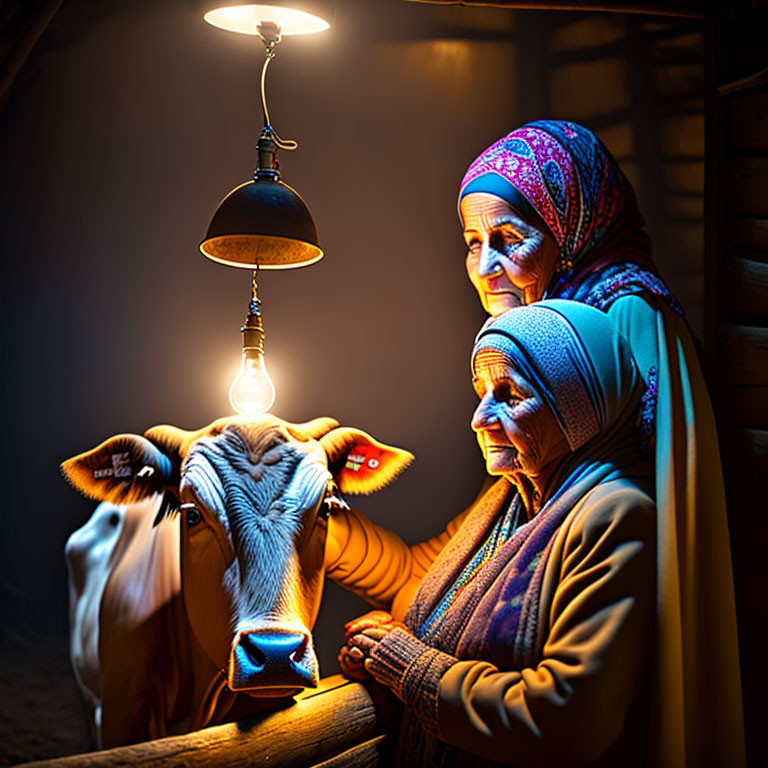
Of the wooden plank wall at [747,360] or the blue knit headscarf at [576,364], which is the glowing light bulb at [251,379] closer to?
the blue knit headscarf at [576,364]

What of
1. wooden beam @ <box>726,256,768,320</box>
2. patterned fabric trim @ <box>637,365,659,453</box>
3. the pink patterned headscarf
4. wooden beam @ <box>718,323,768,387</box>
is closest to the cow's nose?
patterned fabric trim @ <box>637,365,659,453</box>

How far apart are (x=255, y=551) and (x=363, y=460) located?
24.8 inches

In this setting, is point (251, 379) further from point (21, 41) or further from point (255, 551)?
point (21, 41)

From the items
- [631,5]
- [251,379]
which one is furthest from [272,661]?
[631,5]

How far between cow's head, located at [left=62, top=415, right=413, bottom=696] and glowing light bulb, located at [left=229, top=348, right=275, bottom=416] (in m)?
0.11

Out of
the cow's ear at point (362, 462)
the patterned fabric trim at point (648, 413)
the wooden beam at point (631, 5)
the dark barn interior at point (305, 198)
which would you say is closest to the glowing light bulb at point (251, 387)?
the cow's ear at point (362, 462)

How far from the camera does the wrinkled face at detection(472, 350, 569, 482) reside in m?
2.21

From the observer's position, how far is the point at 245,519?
7.99 ft

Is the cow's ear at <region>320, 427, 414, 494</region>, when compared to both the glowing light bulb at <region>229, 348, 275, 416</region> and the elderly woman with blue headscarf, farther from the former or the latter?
the elderly woman with blue headscarf

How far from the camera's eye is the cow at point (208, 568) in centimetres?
236

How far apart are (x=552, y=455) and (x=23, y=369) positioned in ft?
6.93

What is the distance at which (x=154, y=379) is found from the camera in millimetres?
3436

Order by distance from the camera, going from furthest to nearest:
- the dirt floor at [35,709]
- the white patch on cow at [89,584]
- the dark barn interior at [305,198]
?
1. the dark barn interior at [305,198]
2. the dirt floor at [35,709]
3. the white patch on cow at [89,584]

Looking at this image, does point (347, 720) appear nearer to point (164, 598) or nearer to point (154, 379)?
point (164, 598)
